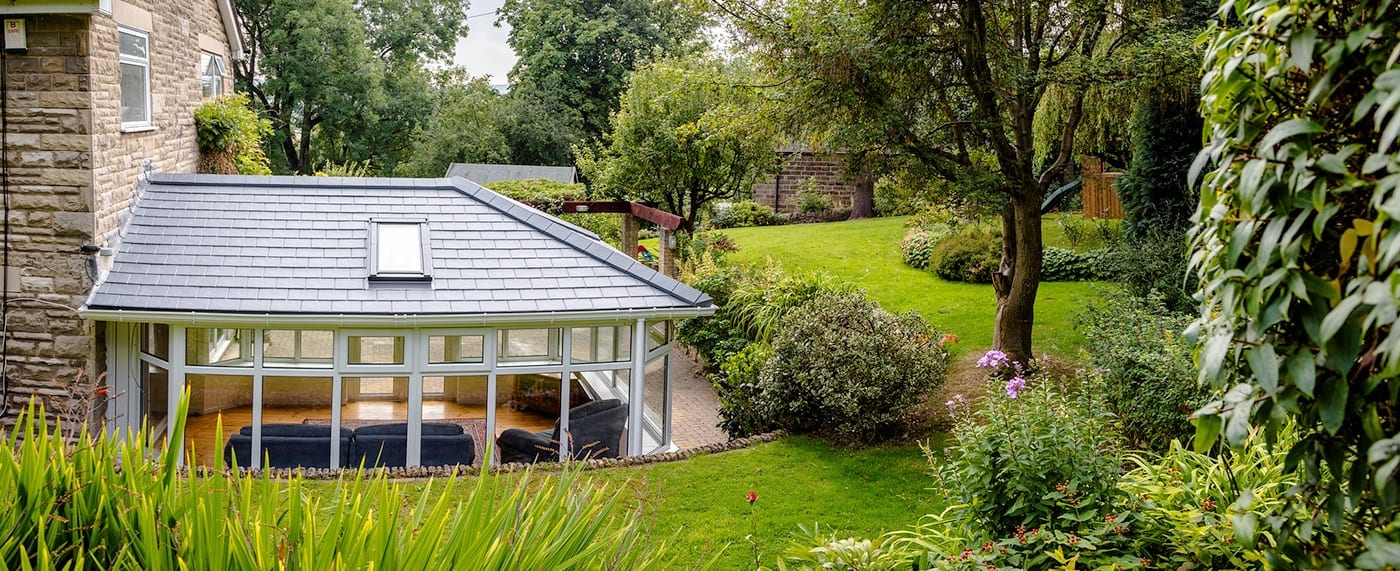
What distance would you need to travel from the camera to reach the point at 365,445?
11.6 metres

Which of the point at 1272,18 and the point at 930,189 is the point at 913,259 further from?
the point at 1272,18

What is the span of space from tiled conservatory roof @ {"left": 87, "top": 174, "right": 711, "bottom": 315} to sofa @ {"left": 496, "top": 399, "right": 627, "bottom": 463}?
4.08ft

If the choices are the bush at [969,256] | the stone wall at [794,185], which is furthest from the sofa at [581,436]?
the stone wall at [794,185]

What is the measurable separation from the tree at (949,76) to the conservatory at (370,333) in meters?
2.64

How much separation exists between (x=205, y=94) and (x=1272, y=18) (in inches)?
686

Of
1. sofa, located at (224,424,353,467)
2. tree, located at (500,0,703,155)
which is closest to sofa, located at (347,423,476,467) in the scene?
sofa, located at (224,424,353,467)

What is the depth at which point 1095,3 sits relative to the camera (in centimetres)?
1227

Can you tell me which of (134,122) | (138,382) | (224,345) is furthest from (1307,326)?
(134,122)

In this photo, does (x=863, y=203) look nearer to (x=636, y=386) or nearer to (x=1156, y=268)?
(x=1156, y=268)

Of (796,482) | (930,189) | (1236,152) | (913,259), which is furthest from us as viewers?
(913,259)

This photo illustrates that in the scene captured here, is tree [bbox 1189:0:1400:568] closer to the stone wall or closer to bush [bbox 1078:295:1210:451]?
bush [bbox 1078:295:1210:451]

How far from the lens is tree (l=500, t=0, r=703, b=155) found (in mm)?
41406

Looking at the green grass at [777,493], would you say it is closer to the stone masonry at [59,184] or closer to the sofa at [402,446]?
the sofa at [402,446]

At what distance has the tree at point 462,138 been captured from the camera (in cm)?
3919
